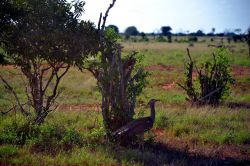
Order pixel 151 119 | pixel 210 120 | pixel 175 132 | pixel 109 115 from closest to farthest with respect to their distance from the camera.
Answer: pixel 151 119, pixel 109 115, pixel 175 132, pixel 210 120

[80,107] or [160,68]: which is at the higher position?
[160,68]

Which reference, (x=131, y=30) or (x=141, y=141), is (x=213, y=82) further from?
(x=131, y=30)

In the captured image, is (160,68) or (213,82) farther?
(160,68)

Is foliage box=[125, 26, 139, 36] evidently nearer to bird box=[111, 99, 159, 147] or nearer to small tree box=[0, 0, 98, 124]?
small tree box=[0, 0, 98, 124]

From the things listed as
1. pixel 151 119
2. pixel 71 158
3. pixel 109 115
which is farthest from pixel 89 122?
pixel 71 158

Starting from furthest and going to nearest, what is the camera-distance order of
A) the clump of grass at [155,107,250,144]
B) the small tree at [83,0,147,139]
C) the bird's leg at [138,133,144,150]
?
the clump of grass at [155,107,250,144] < the small tree at [83,0,147,139] < the bird's leg at [138,133,144,150]

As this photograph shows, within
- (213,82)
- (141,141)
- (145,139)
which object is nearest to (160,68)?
(213,82)

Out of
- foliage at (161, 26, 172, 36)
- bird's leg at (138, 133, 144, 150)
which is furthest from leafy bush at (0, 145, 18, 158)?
foliage at (161, 26, 172, 36)

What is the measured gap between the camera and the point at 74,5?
974 centimetres

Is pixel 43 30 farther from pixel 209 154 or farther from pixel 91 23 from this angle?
pixel 209 154

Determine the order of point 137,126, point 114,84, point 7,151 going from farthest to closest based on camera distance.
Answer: point 114,84 → point 137,126 → point 7,151

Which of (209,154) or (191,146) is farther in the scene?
(191,146)

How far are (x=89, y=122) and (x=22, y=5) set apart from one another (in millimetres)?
3969

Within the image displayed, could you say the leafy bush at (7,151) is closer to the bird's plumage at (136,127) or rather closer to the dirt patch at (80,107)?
the bird's plumage at (136,127)
